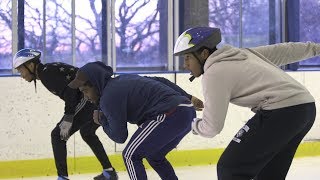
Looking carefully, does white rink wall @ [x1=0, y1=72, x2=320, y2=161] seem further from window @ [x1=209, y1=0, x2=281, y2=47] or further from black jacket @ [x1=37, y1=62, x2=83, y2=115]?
window @ [x1=209, y1=0, x2=281, y2=47]

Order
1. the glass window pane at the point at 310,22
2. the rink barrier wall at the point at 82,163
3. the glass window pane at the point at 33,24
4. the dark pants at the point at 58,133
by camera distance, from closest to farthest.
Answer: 1. the dark pants at the point at 58,133
2. the rink barrier wall at the point at 82,163
3. the glass window pane at the point at 33,24
4. the glass window pane at the point at 310,22

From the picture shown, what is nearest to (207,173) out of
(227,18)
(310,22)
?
(227,18)

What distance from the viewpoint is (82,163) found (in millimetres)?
5133

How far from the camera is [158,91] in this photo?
2.94m

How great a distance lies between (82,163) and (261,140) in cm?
334

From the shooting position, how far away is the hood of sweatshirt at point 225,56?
2092 millimetres

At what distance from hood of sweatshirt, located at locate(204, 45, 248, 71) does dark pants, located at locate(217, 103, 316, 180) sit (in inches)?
9.5

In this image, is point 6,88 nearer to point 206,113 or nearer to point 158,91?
point 158,91

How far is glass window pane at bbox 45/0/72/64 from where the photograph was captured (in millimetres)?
5914

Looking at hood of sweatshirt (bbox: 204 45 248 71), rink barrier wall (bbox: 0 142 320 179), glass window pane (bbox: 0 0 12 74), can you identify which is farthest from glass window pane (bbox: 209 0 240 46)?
hood of sweatshirt (bbox: 204 45 248 71)

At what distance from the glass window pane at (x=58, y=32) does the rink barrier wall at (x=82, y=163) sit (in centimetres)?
139

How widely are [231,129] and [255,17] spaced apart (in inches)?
76.9

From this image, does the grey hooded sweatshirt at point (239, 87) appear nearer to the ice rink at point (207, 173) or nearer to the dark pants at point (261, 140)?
the dark pants at point (261, 140)

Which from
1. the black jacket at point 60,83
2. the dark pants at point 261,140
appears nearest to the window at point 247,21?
the black jacket at point 60,83
